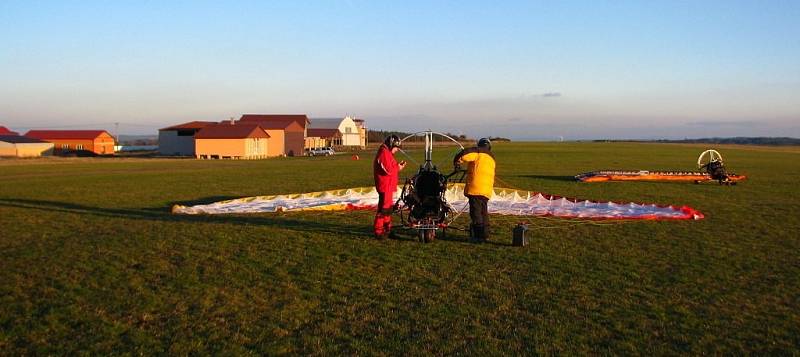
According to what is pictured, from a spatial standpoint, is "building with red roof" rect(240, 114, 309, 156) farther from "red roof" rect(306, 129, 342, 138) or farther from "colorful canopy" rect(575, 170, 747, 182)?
"colorful canopy" rect(575, 170, 747, 182)

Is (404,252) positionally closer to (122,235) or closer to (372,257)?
(372,257)

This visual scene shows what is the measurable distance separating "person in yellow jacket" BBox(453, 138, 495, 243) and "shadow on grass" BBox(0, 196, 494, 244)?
0.39m

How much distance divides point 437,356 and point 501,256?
4.60 meters

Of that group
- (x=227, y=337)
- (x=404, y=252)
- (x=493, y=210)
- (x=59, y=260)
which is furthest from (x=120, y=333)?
(x=493, y=210)

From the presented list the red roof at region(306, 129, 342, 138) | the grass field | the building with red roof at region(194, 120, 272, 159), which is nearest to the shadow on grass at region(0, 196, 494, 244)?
the grass field

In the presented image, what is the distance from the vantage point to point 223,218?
14242mm

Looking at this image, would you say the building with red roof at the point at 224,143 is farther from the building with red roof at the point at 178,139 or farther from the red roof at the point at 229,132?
the building with red roof at the point at 178,139

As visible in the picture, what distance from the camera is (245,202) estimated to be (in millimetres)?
17484

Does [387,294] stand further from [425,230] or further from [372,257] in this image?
[425,230]

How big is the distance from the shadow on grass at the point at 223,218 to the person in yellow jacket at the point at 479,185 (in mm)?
391

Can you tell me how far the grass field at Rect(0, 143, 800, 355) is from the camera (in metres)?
5.81

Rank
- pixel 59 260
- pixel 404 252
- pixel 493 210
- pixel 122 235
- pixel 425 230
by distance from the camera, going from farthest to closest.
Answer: pixel 493 210 → pixel 122 235 → pixel 425 230 → pixel 404 252 → pixel 59 260

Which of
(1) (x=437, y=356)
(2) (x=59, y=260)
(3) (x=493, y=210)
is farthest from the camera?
(3) (x=493, y=210)

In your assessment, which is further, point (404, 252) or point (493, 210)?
point (493, 210)
